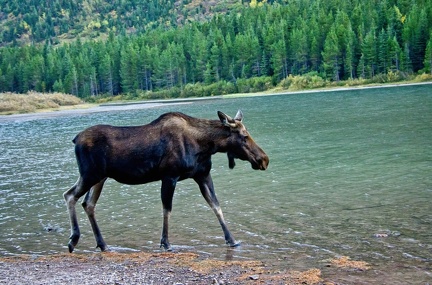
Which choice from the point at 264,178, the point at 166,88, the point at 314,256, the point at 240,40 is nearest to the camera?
the point at 314,256

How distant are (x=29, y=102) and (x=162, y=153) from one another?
93039 millimetres

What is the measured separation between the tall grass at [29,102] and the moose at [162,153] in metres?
84.7

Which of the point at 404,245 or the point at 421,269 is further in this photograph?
the point at 404,245

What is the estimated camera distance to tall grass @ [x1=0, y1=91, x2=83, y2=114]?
9406 centimetres

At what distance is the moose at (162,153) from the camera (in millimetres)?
11883

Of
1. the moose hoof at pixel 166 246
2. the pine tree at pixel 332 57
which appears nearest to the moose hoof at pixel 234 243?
the moose hoof at pixel 166 246

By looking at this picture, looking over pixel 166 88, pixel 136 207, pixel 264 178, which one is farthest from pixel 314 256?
pixel 166 88

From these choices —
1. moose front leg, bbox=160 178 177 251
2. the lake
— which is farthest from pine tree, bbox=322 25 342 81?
moose front leg, bbox=160 178 177 251

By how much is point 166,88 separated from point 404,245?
15681 centimetres

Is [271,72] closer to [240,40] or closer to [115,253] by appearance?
[240,40]

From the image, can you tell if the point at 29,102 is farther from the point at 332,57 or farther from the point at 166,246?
the point at 166,246

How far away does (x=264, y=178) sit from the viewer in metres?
20.2

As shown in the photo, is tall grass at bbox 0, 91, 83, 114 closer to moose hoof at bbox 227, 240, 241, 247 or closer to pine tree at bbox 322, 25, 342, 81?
pine tree at bbox 322, 25, 342, 81

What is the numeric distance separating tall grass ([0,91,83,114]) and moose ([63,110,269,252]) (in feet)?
278
